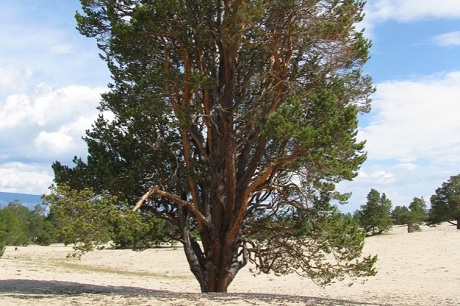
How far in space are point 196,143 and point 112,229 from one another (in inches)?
183

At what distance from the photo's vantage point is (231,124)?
14.7 meters

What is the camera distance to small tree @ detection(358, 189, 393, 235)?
5603cm

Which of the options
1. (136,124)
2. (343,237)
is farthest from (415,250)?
(136,124)

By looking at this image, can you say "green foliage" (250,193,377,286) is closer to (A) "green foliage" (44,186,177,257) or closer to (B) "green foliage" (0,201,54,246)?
(A) "green foliage" (44,186,177,257)

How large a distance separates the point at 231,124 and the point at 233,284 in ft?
50.5

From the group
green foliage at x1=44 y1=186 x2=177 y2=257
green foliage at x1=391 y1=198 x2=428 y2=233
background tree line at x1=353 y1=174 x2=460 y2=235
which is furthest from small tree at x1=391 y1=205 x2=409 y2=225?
green foliage at x1=44 y1=186 x2=177 y2=257

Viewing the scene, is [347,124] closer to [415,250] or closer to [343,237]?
[343,237]

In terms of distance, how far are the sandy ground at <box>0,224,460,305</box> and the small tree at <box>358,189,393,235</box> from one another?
7.68 ft

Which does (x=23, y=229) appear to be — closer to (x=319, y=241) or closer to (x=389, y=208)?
(x=389, y=208)

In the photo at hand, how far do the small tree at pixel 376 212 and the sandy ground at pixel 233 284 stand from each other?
2.34 meters

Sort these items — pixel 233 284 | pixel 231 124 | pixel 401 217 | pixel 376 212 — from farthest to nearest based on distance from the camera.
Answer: pixel 401 217 → pixel 376 212 → pixel 233 284 → pixel 231 124

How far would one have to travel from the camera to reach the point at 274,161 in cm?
1358

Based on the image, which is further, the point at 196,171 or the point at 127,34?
the point at 196,171

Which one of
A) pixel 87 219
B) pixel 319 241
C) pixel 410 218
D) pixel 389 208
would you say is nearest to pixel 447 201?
pixel 389 208
